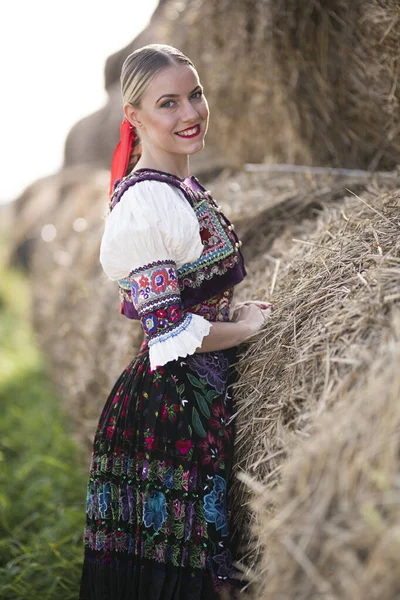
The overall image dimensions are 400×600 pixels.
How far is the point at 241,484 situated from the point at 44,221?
18.7 ft

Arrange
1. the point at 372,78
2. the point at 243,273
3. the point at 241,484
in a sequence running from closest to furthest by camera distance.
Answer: the point at 241,484 → the point at 243,273 → the point at 372,78

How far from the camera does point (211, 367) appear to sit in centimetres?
185

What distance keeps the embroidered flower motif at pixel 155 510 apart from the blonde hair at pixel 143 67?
108 cm

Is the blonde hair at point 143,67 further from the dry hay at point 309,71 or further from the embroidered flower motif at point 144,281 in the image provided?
the dry hay at point 309,71

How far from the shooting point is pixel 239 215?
298cm

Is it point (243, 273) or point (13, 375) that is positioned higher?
point (243, 273)

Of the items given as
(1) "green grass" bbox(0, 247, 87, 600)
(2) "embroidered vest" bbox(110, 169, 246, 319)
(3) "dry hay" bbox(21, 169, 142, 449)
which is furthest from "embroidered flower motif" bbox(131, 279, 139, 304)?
(1) "green grass" bbox(0, 247, 87, 600)

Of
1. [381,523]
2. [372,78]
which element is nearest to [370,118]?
[372,78]

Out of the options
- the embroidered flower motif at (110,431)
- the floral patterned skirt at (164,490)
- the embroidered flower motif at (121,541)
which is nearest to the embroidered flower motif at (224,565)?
the floral patterned skirt at (164,490)

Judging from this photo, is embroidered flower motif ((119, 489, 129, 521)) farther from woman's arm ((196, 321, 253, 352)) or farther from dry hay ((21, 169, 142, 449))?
dry hay ((21, 169, 142, 449))

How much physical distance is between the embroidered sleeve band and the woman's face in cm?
38

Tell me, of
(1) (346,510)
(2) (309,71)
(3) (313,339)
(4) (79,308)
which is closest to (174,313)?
(3) (313,339)

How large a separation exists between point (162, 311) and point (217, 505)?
1.81 ft

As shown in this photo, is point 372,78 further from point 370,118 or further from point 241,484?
point 241,484
